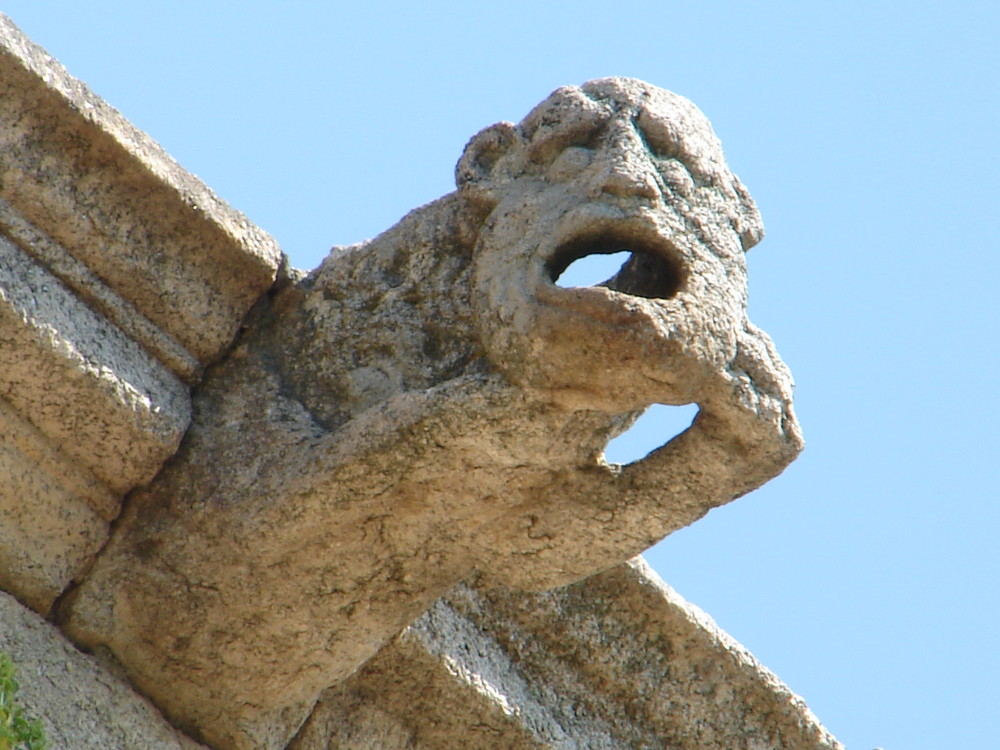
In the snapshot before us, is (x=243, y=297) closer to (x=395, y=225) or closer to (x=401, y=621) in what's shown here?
(x=395, y=225)

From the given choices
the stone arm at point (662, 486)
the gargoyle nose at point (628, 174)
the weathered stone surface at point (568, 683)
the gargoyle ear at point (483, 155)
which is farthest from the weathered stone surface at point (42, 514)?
the gargoyle nose at point (628, 174)

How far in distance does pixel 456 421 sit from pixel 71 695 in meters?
0.81

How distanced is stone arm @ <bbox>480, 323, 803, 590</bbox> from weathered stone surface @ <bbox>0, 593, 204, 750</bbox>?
65cm

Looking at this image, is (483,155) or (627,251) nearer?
(627,251)

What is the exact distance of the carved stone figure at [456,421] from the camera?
3051mm

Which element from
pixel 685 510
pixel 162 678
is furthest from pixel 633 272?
pixel 162 678

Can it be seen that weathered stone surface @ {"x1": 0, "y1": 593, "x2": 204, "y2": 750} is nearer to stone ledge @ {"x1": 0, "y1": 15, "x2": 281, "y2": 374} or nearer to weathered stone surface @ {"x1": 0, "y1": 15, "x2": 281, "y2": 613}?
weathered stone surface @ {"x1": 0, "y1": 15, "x2": 281, "y2": 613}

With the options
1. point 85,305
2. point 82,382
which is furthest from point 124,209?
point 82,382

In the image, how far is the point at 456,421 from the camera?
3115mm

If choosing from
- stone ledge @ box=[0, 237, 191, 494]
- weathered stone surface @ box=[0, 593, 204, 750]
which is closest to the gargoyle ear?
stone ledge @ box=[0, 237, 191, 494]

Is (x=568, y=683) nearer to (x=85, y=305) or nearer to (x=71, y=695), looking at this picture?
(x=71, y=695)

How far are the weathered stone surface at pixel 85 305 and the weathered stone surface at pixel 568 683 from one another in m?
0.62

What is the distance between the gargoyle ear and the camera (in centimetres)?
327

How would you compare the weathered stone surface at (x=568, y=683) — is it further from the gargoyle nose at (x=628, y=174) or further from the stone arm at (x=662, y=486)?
the gargoyle nose at (x=628, y=174)
